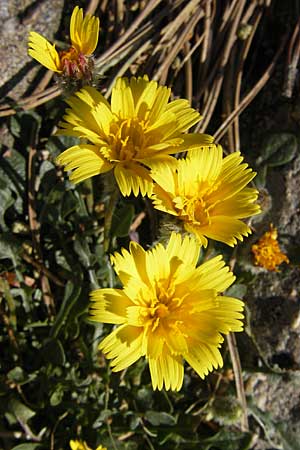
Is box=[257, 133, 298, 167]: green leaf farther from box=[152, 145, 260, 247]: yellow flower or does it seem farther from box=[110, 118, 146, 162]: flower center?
box=[110, 118, 146, 162]: flower center

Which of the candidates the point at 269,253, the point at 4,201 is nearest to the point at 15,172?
the point at 4,201

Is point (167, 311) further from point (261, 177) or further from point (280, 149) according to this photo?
point (280, 149)

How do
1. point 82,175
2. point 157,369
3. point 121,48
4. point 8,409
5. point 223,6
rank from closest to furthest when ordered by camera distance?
point 82,175 → point 157,369 → point 8,409 → point 121,48 → point 223,6

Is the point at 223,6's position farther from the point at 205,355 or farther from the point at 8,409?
the point at 8,409

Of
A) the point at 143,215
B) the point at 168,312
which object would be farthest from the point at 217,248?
the point at 168,312

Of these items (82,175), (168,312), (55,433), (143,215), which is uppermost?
(82,175)

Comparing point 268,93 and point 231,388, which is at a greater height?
point 268,93

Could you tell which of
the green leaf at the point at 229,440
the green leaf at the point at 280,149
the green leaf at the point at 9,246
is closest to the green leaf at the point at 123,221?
the green leaf at the point at 9,246
